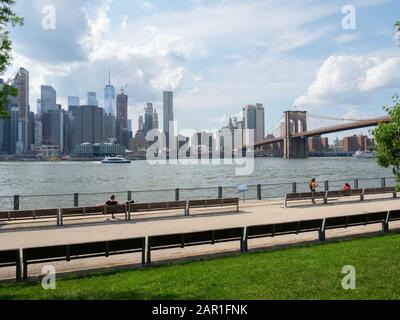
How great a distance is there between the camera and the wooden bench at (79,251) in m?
8.06

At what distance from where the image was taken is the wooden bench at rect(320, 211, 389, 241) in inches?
460

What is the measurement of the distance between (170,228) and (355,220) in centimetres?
522

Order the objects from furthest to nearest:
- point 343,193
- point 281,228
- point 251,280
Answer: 1. point 343,193
2. point 281,228
3. point 251,280

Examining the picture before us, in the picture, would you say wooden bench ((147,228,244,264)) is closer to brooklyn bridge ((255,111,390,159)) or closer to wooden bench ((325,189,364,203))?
wooden bench ((325,189,364,203))

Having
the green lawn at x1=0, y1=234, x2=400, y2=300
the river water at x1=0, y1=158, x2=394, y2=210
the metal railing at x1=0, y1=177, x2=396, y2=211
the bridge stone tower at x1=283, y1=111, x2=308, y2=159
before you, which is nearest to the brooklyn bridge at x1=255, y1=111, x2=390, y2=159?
the bridge stone tower at x1=283, y1=111, x2=308, y2=159

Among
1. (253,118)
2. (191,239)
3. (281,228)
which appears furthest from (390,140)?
(253,118)

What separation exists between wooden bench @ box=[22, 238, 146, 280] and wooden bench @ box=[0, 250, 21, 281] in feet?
0.32

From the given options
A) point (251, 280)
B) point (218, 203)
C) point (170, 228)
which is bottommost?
point (251, 280)

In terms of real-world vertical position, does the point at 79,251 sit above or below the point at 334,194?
below

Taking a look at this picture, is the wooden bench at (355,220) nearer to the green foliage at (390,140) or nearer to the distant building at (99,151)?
the green foliage at (390,140)

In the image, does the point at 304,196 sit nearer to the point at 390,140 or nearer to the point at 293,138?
the point at 390,140

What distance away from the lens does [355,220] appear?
12.2 metres
